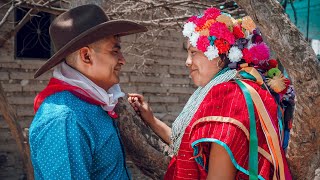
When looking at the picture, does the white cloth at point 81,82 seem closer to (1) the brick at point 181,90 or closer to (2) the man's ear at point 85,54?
(2) the man's ear at point 85,54

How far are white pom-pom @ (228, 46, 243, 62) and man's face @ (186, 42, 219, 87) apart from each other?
9 centimetres

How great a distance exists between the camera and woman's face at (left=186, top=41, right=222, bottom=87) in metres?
2.17

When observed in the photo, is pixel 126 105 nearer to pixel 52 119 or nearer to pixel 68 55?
pixel 68 55

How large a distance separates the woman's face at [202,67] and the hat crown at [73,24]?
0.50 meters

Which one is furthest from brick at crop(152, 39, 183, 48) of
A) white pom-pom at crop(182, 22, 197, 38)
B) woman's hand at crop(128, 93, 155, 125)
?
white pom-pom at crop(182, 22, 197, 38)

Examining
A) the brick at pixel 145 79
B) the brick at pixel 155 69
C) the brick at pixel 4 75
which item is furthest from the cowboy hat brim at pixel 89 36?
the brick at pixel 155 69

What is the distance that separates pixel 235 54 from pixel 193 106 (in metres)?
0.36

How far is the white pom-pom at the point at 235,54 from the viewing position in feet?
6.91

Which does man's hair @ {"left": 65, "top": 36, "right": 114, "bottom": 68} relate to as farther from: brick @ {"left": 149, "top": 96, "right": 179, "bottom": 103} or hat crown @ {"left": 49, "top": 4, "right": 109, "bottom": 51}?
brick @ {"left": 149, "top": 96, "right": 179, "bottom": 103}

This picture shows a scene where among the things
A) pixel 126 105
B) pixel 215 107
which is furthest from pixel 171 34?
pixel 215 107

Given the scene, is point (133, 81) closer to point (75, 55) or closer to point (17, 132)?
point (17, 132)

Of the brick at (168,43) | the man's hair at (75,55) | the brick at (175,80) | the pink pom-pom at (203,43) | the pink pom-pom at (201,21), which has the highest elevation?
the brick at (168,43)

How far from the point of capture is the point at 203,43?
84.0 inches

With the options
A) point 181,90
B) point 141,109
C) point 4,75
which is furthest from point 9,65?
point 141,109
